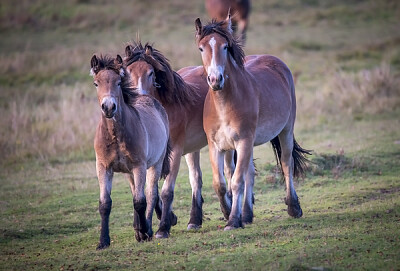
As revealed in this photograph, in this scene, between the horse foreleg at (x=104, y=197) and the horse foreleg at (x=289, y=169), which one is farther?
the horse foreleg at (x=289, y=169)

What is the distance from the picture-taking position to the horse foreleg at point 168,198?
307 inches

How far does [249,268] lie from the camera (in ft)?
19.4

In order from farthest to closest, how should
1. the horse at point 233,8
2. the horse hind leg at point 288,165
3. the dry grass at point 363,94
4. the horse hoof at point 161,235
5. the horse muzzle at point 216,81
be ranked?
the horse at point 233,8 → the dry grass at point 363,94 → the horse hind leg at point 288,165 → the horse hoof at point 161,235 → the horse muzzle at point 216,81

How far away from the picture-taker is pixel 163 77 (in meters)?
8.44

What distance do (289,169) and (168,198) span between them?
1.98 meters

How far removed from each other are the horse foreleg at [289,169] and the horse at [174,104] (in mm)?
1216

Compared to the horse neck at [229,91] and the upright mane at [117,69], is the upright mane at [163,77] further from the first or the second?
the upright mane at [117,69]

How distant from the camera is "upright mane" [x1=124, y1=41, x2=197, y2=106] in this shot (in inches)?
329

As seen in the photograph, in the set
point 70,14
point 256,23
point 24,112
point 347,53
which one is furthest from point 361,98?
point 70,14

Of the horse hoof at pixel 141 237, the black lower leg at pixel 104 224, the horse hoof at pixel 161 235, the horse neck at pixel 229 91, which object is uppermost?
the horse neck at pixel 229 91

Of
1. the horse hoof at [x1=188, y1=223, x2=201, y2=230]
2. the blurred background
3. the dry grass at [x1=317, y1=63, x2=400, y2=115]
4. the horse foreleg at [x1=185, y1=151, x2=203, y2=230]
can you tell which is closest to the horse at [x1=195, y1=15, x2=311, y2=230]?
the horse foreleg at [x1=185, y1=151, x2=203, y2=230]

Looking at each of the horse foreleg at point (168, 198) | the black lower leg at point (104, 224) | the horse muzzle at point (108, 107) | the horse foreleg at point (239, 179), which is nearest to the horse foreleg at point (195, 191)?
the horse foreleg at point (168, 198)

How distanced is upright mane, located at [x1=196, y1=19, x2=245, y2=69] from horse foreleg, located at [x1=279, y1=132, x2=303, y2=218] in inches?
67.8

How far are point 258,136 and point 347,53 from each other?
14.5m
